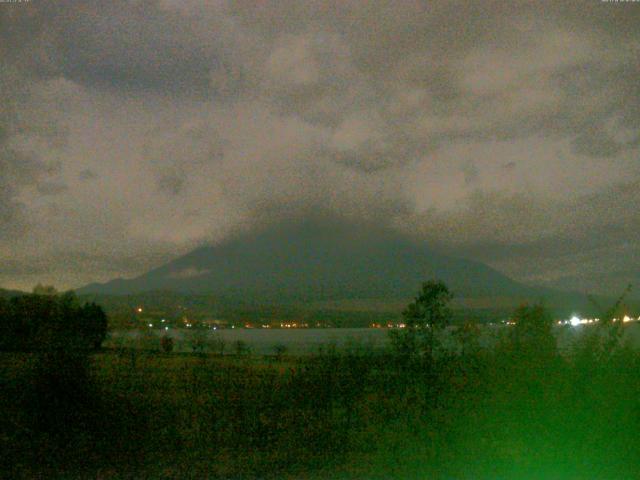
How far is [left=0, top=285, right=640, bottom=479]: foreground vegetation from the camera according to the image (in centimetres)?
984

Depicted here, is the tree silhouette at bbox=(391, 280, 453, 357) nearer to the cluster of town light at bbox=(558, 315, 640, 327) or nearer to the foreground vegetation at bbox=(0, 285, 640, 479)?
the foreground vegetation at bbox=(0, 285, 640, 479)

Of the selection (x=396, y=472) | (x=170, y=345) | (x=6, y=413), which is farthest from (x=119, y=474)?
(x=170, y=345)

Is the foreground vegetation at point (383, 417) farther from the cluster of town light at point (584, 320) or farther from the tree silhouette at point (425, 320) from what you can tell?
the cluster of town light at point (584, 320)

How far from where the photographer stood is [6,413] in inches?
471

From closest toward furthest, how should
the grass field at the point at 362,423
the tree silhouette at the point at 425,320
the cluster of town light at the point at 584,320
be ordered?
the grass field at the point at 362,423 → the cluster of town light at the point at 584,320 → the tree silhouette at the point at 425,320

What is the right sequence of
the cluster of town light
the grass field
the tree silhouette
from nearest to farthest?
the grass field < the cluster of town light < the tree silhouette

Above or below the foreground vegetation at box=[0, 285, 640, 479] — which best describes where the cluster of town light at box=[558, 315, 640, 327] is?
above

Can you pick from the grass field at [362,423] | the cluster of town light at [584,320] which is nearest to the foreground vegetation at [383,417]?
the grass field at [362,423]

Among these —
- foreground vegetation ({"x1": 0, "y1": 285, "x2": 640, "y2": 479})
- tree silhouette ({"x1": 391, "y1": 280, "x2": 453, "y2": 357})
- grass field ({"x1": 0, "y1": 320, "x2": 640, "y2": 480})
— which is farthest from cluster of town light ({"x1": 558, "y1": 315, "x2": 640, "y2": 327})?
tree silhouette ({"x1": 391, "y1": 280, "x2": 453, "y2": 357})

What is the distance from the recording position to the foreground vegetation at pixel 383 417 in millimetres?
9836

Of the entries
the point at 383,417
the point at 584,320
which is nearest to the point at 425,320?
the point at 383,417

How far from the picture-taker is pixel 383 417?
41.9 ft

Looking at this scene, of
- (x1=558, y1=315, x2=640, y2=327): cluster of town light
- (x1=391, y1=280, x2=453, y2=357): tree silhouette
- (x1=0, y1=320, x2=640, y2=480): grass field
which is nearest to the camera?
(x1=0, y1=320, x2=640, y2=480): grass field

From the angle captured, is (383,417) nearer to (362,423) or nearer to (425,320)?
(362,423)
